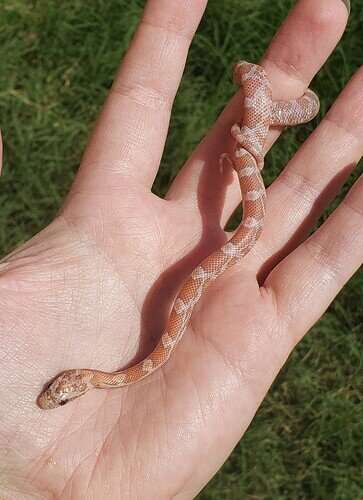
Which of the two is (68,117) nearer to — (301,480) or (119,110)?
(119,110)

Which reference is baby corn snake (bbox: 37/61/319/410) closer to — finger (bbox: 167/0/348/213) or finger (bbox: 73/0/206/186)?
finger (bbox: 167/0/348/213)

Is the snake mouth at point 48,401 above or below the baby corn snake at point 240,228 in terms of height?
below

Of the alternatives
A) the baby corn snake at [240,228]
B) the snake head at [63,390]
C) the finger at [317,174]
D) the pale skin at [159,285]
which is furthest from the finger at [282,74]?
the snake head at [63,390]

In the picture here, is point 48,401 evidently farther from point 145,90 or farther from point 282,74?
point 282,74

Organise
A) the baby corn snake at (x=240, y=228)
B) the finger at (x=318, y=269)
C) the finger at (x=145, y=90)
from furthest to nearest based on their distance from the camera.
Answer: the finger at (x=145, y=90) < the finger at (x=318, y=269) < the baby corn snake at (x=240, y=228)

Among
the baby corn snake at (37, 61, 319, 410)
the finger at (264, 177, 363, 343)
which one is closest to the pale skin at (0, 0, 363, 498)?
the finger at (264, 177, 363, 343)

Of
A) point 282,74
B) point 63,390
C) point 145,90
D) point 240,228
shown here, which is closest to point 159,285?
point 240,228

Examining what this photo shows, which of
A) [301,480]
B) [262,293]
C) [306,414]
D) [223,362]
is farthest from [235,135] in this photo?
[301,480]

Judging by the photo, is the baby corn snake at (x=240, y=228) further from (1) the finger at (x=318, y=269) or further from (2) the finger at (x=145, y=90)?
(2) the finger at (x=145, y=90)
